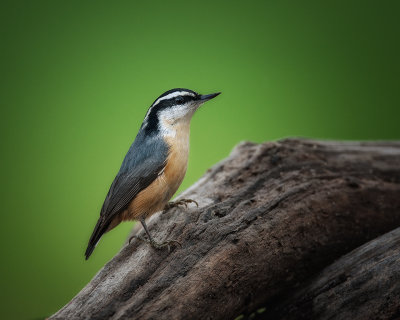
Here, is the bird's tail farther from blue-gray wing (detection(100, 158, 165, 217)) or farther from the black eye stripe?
the black eye stripe

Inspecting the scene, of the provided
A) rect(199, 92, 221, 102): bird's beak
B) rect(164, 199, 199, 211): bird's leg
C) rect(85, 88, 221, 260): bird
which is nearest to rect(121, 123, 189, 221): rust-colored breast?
rect(85, 88, 221, 260): bird

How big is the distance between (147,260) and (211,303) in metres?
0.49

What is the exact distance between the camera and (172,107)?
11.3ft

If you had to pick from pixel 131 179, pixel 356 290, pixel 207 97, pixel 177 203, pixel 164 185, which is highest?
pixel 207 97

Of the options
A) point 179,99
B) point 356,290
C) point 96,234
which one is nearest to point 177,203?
point 96,234

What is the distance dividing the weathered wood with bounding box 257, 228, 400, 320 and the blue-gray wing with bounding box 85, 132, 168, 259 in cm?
120

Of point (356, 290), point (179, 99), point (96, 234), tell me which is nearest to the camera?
point (356, 290)

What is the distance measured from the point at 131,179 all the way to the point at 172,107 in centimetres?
63

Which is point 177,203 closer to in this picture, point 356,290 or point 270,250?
point 270,250

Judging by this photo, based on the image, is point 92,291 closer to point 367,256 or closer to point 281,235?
point 281,235

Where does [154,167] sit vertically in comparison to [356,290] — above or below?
above

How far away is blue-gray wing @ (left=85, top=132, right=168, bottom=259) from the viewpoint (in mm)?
3205

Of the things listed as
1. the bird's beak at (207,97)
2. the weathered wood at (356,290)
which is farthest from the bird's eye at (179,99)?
the weathered wood at (356,290)

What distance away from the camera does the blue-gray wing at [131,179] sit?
321 centimetres
